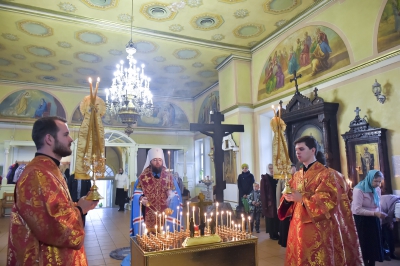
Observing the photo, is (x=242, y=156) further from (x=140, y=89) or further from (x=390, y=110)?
(x=390, y=110)

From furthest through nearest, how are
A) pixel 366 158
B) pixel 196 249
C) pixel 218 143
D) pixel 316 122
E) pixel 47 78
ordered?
→ pixel 47 78 < pixel 316 122 < pixel 218 143 < pixel 366 158 < pixel 196 249

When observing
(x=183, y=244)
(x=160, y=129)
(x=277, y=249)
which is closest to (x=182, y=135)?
(x=160, y=129)

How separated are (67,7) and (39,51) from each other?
3.68 m

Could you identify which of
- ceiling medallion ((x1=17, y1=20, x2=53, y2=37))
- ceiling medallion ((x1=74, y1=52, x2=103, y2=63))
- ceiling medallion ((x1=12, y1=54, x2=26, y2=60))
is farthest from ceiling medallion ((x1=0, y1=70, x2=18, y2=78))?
ceiling medallion ((x1=17, y1=20, x2=53, y2=37))

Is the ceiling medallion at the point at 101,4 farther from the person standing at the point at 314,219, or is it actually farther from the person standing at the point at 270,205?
the person standing at the point at 314,219

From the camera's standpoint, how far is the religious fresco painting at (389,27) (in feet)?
19.6

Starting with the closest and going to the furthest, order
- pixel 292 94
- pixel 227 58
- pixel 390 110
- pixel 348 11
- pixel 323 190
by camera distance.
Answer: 1. pixel 323 190
2. pixel 390 110
3. pixel 348 11
4. pixel 292 94
5. pixel 227 58

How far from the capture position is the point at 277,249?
621cm

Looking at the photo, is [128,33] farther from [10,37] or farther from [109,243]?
[109,243]

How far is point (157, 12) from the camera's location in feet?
26.8

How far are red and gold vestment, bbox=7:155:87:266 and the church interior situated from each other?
114 inches

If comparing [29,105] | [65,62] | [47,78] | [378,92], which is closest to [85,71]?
[65,62]

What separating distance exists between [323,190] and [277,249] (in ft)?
12.0

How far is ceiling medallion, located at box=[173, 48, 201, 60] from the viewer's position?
10680 mm
